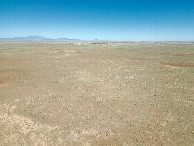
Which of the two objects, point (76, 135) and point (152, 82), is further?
point (152, 82)

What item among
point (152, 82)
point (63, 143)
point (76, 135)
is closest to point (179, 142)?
point (76, 135)

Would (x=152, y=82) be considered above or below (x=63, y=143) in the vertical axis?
above

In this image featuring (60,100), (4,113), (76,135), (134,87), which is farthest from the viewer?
(134,87)

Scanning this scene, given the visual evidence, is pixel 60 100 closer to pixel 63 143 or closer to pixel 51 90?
pixel 51 90

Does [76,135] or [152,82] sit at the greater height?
[152,82]

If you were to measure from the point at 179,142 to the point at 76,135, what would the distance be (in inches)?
279

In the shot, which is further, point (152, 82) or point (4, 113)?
point (152, 82)

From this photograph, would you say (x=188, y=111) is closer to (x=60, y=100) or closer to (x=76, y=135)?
(x=76, y=135)

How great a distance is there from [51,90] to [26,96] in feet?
9.96

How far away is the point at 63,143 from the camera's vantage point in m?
10.0

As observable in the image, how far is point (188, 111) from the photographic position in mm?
14141

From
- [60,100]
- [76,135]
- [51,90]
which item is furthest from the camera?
[51,90]

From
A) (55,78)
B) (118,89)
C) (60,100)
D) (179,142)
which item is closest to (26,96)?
(60,100)

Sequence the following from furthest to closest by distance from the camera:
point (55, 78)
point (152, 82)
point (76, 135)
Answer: point (55, 78)
point (152, 82)
point (76, 135)
